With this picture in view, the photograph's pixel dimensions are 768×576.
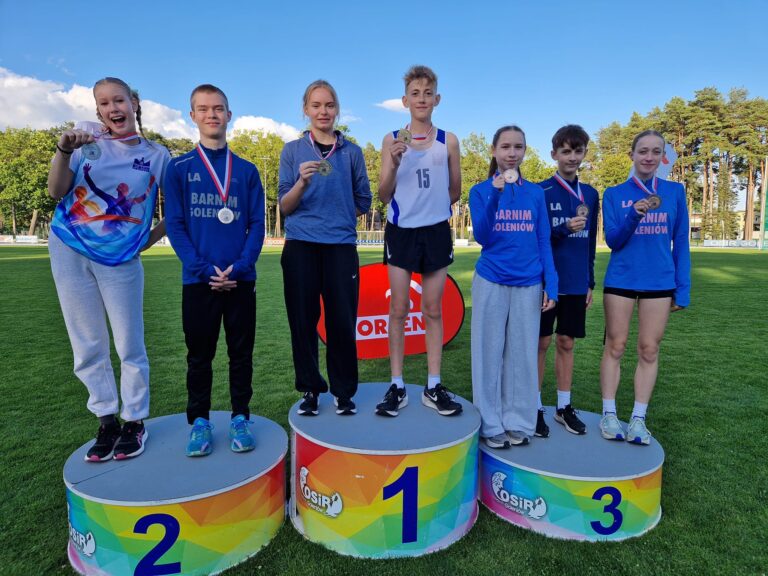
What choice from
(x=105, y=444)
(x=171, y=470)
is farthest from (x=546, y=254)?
(x=105, y=444)

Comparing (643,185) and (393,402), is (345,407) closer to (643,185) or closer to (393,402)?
(393,402)

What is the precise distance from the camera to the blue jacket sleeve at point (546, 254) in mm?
2922

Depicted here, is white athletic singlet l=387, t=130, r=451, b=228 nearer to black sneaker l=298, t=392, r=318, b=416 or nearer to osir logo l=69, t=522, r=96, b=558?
black sneaker l=298, t=392, r=318, b=416

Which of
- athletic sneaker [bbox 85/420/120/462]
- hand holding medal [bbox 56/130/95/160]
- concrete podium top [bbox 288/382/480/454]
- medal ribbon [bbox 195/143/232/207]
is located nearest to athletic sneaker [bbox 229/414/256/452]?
concrete podium top [bbox 288/382/480/454]

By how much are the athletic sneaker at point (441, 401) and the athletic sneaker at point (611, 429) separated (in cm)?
97

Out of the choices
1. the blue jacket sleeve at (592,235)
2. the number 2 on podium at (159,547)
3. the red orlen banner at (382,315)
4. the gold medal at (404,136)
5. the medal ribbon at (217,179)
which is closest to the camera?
the number 2 on podium at (159,547)

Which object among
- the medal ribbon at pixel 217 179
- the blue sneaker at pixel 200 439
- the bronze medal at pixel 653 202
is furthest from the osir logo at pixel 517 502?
the medal ribbon at pixel 217 179

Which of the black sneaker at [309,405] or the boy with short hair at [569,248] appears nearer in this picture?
the black sneaker at [309,405]

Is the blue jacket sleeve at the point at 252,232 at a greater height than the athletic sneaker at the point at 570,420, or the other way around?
the blue jacket sleeve at the point at 252,232

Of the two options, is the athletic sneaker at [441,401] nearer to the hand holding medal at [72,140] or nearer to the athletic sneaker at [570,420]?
the athletic sneaker at [570,420]

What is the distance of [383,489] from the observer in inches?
95.0

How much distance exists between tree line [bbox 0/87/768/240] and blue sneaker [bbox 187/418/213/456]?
149 feet

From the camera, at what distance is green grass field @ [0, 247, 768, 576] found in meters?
2.35

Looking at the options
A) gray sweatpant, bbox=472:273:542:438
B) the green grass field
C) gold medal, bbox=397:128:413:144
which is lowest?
the green grass field
